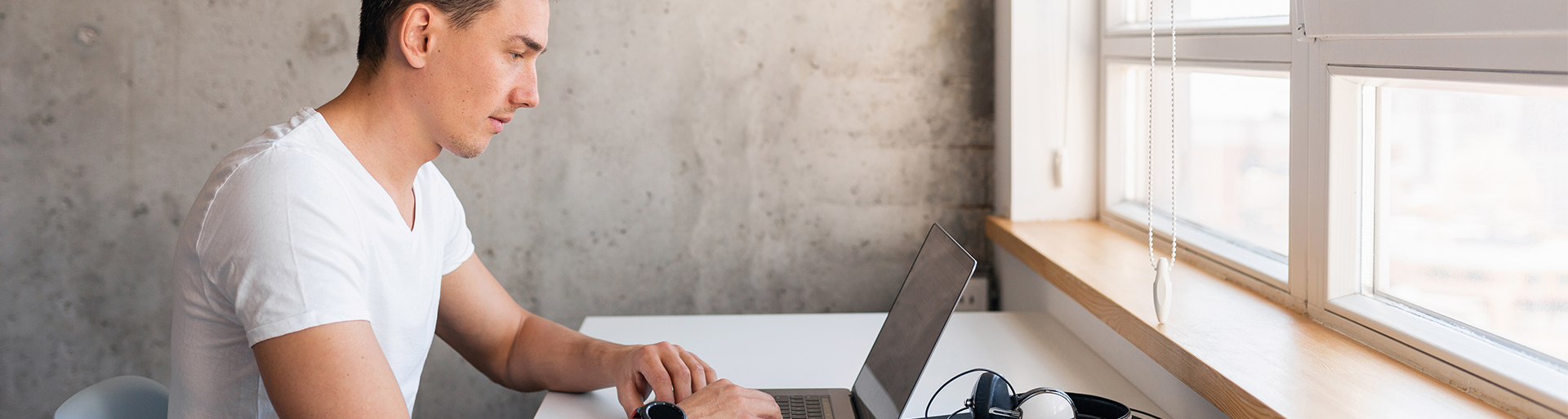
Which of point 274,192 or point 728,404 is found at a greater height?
point 274,192

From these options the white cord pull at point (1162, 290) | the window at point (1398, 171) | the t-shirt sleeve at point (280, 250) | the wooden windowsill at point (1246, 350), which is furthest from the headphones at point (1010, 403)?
the t-shirt sleeve at point (280, 250)

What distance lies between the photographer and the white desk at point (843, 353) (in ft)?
4.49

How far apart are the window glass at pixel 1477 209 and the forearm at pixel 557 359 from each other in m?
1.02

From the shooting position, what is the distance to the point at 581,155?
223 centimetres

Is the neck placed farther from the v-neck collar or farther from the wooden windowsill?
the wooden windowsill

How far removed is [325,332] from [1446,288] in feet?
4.07

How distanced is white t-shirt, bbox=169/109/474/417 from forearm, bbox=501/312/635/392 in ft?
0.74

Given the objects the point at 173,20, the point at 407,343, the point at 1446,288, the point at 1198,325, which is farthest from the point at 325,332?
the point at 173,20

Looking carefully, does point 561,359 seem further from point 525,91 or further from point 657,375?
point 525,91

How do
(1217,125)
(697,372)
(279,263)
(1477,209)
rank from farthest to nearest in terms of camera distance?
(1217,125) < (697,372) < (1477,209) < (279,263)

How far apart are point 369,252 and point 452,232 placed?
1.04 feet

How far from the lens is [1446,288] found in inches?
43.4

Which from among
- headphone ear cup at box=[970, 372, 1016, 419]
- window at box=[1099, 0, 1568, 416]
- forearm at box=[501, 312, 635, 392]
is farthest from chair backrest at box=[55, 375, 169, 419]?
window at box=[1099, 0, 1568, 416]

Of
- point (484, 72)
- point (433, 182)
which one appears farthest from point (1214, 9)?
point (433, 182)
